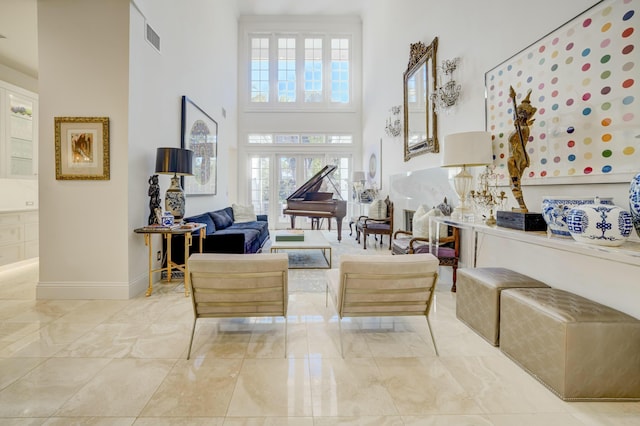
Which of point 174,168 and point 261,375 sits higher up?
point 174,168

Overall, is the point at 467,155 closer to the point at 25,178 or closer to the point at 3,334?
the point at 3,334

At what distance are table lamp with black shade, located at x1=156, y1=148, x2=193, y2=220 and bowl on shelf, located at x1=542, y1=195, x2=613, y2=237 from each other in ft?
12.3

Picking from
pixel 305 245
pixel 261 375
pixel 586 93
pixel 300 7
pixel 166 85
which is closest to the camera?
pixel 261 375

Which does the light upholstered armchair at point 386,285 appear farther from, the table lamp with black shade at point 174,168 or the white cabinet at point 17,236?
the white cabinet at point 17,236

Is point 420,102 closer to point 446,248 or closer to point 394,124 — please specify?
point 394,124

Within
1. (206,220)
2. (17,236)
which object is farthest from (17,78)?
(206,220)

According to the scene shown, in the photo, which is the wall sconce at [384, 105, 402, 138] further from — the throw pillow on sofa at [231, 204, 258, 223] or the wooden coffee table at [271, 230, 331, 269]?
the throw pillow on sofa at [231, 204, 258, 223]

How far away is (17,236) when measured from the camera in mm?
4633

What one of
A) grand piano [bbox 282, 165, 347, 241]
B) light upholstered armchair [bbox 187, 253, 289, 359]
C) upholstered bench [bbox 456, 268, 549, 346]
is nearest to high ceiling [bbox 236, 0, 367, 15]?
grand piano [bbox 282, 165, 347, 241]

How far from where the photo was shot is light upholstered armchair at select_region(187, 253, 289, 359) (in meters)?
2.12

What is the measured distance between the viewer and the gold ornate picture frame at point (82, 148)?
330 centimetres

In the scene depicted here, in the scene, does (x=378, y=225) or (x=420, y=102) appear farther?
(x=378, y=225)

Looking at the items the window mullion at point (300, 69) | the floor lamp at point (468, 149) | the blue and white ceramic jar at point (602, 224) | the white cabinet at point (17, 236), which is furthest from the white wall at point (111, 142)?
the window mullion at point (300, 69)

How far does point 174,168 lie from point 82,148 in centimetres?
96
